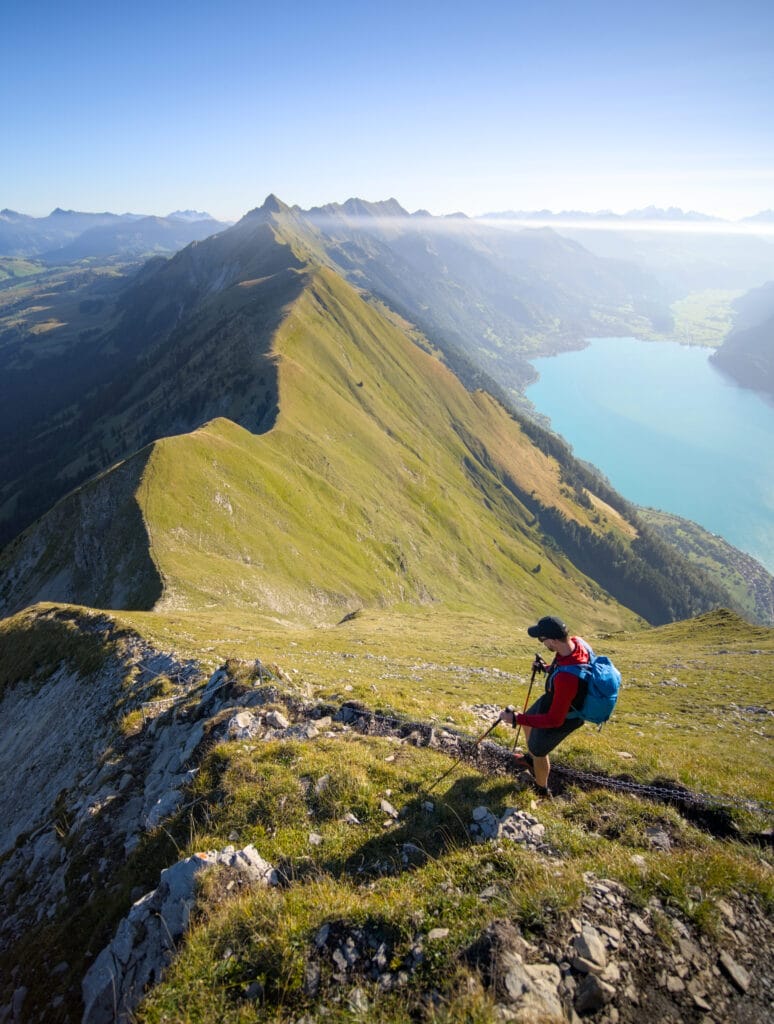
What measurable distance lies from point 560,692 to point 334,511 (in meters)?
81.8

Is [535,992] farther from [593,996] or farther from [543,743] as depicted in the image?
[543,743]

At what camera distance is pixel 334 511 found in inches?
3556

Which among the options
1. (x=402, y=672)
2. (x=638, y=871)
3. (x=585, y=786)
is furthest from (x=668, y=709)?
(x=638, y=871)

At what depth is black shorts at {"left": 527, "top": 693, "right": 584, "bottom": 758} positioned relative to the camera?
10.1 m

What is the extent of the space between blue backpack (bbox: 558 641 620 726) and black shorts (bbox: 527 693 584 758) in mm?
437

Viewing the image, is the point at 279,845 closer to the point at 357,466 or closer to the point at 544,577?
the point at 357,466

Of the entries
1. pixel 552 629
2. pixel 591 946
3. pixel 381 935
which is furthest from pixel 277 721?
A: pixel 591 946

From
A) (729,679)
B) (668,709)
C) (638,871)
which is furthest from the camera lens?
(729,679)

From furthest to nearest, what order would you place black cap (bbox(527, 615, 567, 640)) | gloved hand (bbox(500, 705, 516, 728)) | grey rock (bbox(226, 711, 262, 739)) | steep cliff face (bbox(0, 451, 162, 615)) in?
steep cliff face (bbox(0, 451, 162, 615))
grey rock (bbox(226, 711, 262, 739))
gloved hand (bbox(500, 705, 516, 728))
black cap (bbox(527, 615, 567, 640))

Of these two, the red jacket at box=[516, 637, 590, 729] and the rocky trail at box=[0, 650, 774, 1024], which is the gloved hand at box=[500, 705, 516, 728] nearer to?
the red jacket at box=[516, 637, 590, 729]

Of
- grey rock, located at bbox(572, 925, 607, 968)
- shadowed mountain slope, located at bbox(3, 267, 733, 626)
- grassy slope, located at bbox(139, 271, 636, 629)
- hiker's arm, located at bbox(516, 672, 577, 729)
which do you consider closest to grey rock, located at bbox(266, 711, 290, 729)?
hiker's arm, located at bbox(516, 672, 577, 729)

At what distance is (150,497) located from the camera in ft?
198

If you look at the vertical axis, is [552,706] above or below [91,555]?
above

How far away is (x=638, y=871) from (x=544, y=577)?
164m
